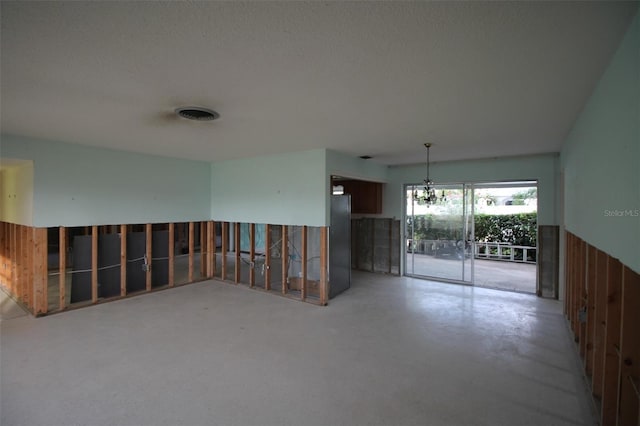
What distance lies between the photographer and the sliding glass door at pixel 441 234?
6.45 meters

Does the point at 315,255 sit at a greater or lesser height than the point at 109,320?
greater

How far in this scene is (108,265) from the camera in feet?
17.4

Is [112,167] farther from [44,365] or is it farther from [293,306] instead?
[293,306]

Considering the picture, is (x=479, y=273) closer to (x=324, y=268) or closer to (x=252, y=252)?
(x=324, y=268)

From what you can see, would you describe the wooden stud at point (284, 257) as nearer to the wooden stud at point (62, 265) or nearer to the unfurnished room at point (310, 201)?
the unfurnished room at point (310, 201)

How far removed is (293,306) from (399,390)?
101 inches

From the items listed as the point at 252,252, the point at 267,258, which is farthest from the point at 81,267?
the point at 267,258

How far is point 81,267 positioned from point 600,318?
6.70 meters

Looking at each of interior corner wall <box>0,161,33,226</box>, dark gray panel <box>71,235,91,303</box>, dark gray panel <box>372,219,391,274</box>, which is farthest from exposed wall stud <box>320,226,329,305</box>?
interior corner wall <box>0,161,33,226</box>

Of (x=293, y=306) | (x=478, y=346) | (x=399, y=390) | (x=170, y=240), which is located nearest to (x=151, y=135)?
(x=170, y=240)

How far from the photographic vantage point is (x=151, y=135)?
4105mm

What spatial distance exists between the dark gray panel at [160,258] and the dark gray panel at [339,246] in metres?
3.31

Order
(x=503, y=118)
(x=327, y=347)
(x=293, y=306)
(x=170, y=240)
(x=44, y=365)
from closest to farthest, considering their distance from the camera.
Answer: (x=44, y=365)
(x=503, y=118)
(x=327, y=347)
(x=293, y=306)
(x=170, y=240)

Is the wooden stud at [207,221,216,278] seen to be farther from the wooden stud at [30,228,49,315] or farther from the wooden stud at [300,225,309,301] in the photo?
the wooden stud at [30,228,49,315]
